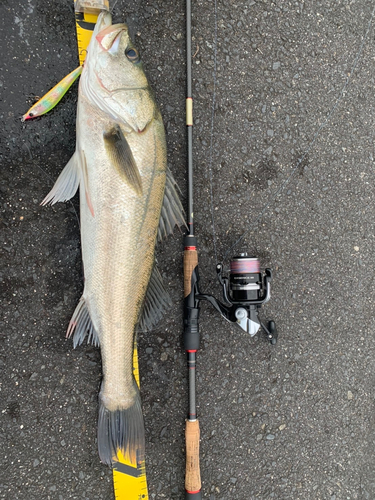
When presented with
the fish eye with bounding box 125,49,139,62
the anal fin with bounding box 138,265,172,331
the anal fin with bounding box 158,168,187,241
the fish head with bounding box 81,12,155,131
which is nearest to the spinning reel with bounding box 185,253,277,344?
the anal fin with bounding box 138,265,172,331

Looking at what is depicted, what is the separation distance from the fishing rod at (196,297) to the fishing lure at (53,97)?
714 mm

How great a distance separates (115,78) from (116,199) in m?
0.64

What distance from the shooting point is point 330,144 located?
2.79 m

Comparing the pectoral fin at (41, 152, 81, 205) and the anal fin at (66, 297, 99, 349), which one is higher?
the pectoral fin at (41, 152, 81, 205)

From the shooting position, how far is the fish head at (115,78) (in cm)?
188

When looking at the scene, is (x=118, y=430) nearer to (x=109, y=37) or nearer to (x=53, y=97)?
(x=53, y=97)

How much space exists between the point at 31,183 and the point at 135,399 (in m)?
1.44

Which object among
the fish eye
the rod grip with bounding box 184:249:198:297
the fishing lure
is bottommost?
the rod grip with bounding box 184:249:198:297

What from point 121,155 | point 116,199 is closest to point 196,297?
point 116,199

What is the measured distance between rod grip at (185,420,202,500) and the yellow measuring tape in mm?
281

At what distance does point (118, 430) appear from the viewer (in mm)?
2068

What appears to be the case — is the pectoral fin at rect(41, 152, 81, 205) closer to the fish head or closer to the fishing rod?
the fish head

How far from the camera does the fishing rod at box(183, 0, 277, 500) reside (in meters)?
2.22

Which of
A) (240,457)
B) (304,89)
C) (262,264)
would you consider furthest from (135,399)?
(304,89)
